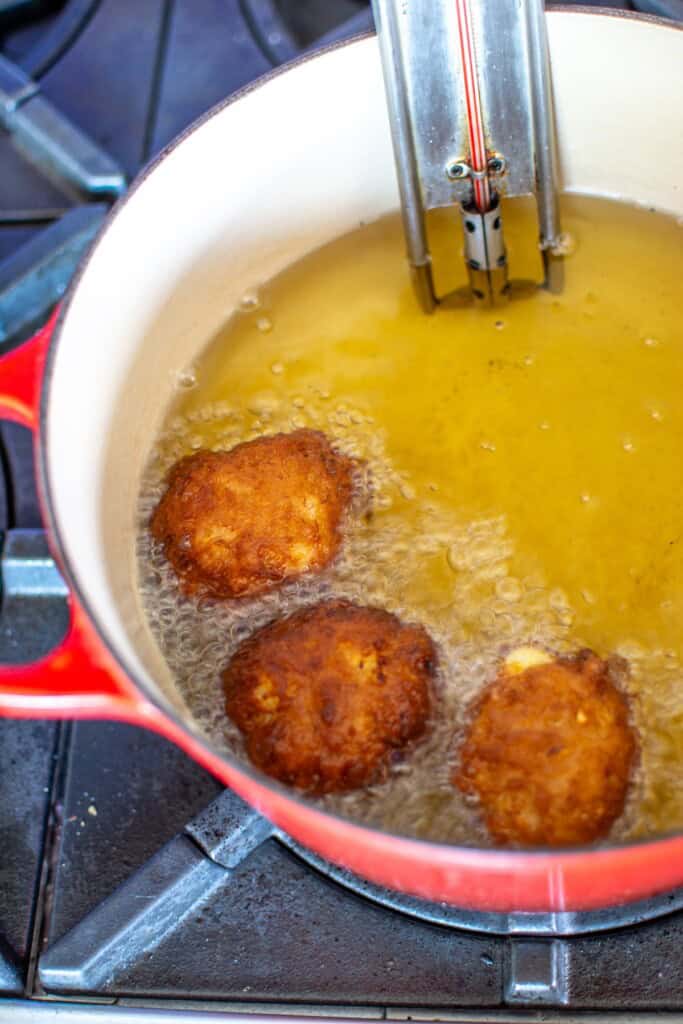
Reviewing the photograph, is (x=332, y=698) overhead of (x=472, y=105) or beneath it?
beneath

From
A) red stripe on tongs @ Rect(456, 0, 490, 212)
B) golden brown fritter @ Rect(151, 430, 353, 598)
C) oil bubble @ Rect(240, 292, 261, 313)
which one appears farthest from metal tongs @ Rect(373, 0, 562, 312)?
golden brown fritter @ Rect(151, 430, 353, 598)

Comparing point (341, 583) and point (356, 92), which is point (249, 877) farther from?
point (356, 92)

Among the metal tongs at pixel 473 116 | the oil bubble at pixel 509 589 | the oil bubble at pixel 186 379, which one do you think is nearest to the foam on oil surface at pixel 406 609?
the oil bubble at pixel 509 589

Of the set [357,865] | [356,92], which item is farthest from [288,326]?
[357,865]

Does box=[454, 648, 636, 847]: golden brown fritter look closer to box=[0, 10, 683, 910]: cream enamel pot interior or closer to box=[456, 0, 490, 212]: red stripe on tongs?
box=[0, 10, 683, 910]: cream enamel pot interior

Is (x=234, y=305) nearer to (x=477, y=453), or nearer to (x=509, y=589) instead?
(x=477, y=453)

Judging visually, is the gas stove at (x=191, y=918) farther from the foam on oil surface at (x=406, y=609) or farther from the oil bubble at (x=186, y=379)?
the oil bubble at (x=186, y=379)

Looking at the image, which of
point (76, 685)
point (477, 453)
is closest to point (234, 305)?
point (477, 453)
